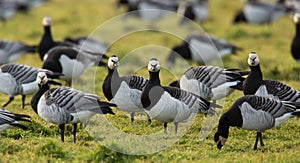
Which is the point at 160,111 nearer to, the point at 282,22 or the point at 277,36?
the point at 277,36

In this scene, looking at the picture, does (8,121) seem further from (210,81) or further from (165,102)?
(210,81)

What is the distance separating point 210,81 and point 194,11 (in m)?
13.8

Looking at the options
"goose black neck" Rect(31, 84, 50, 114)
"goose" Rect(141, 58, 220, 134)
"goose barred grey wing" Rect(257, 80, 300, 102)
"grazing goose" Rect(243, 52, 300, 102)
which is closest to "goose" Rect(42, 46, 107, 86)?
"goose black neck" Rect(31, 84, 50, 114)

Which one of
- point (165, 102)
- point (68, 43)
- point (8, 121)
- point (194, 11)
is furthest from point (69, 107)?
point (194, 11)

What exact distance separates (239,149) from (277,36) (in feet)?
43.3

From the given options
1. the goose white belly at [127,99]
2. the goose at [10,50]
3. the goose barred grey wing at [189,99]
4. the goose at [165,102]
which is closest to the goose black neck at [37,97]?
the goose white belly at [127,99]

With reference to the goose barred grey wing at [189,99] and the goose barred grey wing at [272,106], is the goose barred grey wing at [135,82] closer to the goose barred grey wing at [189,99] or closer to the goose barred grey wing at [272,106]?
the goose barred grey wing at [189,99]

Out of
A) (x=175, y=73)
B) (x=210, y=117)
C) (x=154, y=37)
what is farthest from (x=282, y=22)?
(x=210, y=117)

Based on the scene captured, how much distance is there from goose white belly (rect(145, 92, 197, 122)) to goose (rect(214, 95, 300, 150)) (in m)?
0.82

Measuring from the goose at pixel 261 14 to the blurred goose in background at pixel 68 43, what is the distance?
8.13m

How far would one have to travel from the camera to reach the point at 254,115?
29.3 feet

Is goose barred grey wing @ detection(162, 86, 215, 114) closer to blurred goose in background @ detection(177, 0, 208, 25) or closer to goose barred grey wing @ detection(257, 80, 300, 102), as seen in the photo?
goose barred grey wing @ detection(257, 80, 300, 102)

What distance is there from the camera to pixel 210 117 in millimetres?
10727

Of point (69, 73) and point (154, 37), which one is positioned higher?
point (154, 37)
